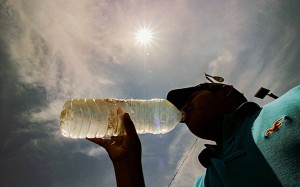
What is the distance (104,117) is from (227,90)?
1.94 m

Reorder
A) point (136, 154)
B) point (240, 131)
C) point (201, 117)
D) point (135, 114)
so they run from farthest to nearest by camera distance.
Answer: point (135, 114) < point (201, 117) < point (136, 154) < point (240, 131)

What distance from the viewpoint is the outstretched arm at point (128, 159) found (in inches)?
124

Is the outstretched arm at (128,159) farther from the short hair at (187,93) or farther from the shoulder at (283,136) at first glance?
the short hair at (187,93)

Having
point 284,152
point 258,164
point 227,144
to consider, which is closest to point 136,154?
point 227,144

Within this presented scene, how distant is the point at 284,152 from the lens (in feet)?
7.56

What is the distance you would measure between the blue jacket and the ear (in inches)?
37.2

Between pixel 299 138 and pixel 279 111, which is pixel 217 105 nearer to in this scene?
pixel 279 111

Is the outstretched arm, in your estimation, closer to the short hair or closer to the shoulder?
the shoulder

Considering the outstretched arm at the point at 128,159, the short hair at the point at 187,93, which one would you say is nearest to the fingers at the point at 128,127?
the outstretched arm at the point at 128,159

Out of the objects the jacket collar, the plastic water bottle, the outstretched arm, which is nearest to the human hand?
the outstretched arm

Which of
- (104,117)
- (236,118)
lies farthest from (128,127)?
(236,118)

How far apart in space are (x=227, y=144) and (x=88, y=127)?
215 centimetres

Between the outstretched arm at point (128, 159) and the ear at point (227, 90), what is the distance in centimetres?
161

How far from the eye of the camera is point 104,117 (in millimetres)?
4270
